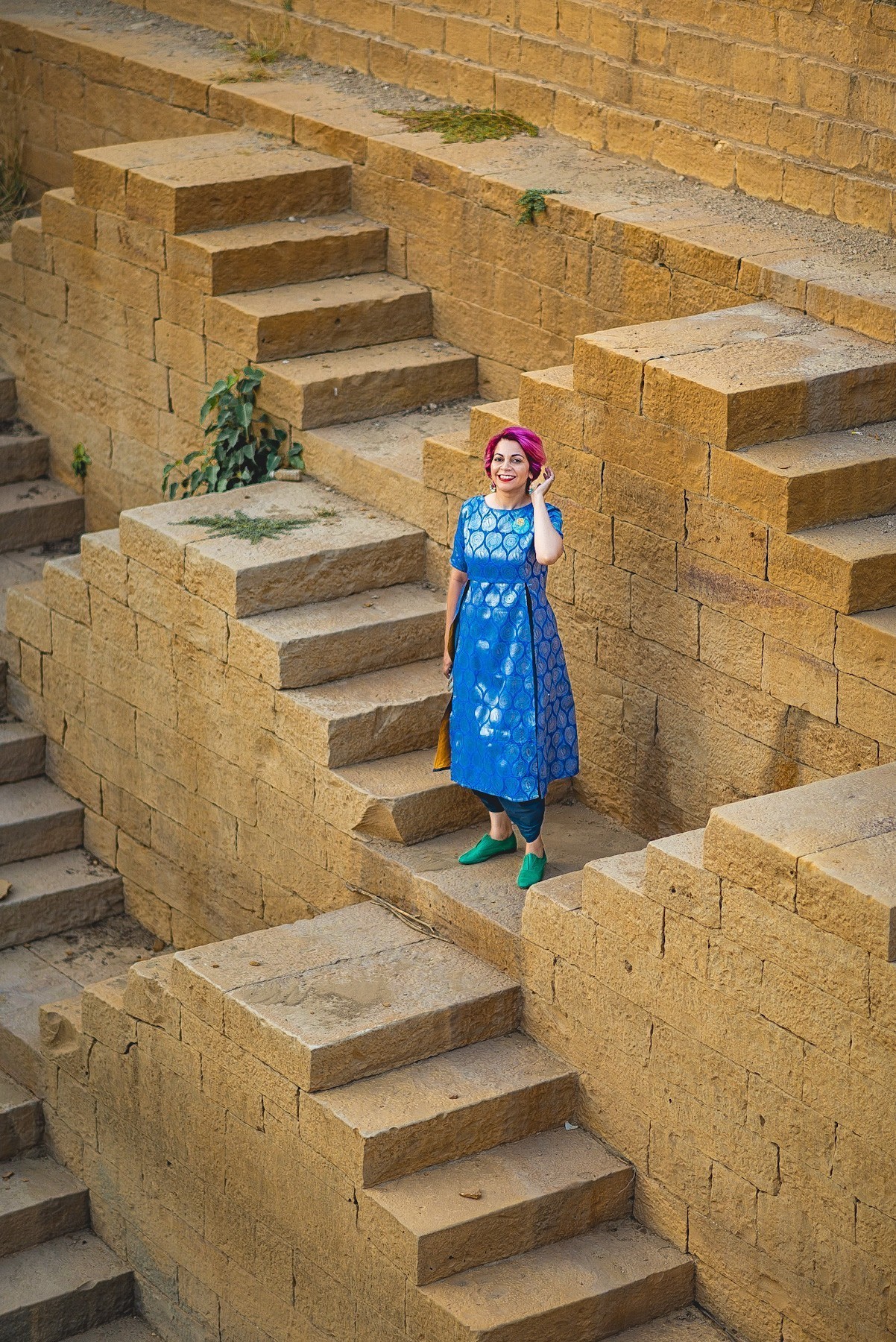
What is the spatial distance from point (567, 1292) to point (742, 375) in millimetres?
3197

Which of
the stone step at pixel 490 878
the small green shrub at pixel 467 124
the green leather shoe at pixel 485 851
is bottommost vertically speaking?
the stone step at pixel 490 878

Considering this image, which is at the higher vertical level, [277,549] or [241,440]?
[241,440]

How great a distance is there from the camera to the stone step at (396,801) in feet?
26.1

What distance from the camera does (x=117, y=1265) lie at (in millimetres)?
8422

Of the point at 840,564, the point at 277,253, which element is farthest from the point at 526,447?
the point at 277,253

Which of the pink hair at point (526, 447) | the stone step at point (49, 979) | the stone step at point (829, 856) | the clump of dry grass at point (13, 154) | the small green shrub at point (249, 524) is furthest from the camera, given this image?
the clump of dry grass at point (13, 154)

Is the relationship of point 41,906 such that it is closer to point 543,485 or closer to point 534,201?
point 543,485

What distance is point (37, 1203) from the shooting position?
8.42 metres

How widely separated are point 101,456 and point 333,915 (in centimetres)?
417

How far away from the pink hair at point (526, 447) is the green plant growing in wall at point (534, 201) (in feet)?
7.00

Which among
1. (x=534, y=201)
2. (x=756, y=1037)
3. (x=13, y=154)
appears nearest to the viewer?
(x=756, y=1037)

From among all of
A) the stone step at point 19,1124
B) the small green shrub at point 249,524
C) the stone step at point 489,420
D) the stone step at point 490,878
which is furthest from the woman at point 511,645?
the stone step at point 19,1124

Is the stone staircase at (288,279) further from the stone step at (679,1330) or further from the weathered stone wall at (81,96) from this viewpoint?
the stone step at (679,1330)

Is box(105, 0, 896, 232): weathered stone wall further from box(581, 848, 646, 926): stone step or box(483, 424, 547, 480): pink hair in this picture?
box(581, 848, 646, 926): stone step
